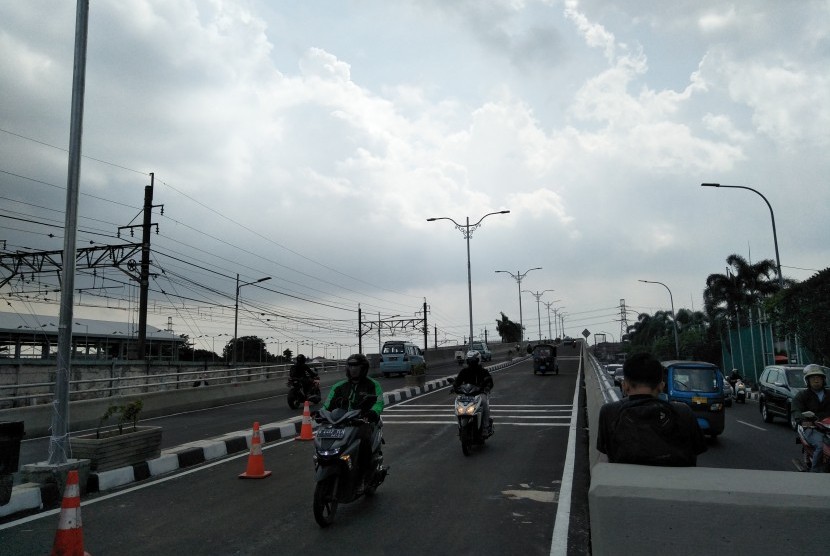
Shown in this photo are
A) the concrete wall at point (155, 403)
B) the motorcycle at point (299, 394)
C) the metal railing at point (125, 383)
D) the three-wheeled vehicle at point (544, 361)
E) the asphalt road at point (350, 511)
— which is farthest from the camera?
the three-wheeled vehicle at point (544, 361)

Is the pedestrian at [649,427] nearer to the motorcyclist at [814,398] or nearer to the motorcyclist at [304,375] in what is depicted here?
the motorcyclist at [814,398]

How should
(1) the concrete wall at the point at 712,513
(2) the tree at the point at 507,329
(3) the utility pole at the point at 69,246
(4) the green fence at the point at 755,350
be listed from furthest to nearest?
(2) the tree at the point at 507,329 → (4) the green fence at the point at 755,350 → (3) the utility pole at the point at 69,246 → (1) the concrete wall at the point at 712,513

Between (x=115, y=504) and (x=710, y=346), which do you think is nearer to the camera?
(x=115, y=504)

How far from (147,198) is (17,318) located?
33487mm

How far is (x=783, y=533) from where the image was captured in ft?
8.57

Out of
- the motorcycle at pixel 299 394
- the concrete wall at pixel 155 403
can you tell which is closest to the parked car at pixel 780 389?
the motorcycle at pixel 299 394

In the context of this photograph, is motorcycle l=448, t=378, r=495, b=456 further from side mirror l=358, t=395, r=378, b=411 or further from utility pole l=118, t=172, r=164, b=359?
utility pole l=118, t=172, r=164, b=359

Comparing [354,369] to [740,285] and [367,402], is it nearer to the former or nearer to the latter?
[367,402]

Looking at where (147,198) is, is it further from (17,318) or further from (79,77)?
(17,318)

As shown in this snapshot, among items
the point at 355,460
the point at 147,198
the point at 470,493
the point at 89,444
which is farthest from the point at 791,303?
the point at 147,198

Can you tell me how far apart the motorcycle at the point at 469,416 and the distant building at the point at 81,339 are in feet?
112

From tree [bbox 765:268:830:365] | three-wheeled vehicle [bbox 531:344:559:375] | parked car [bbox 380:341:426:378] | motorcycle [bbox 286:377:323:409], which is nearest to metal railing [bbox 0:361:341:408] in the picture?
motorcycle [bbox 286:377:323:409]

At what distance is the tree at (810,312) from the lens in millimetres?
23781

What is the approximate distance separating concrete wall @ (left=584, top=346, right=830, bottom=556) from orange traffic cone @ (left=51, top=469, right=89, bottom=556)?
4.27 metres
